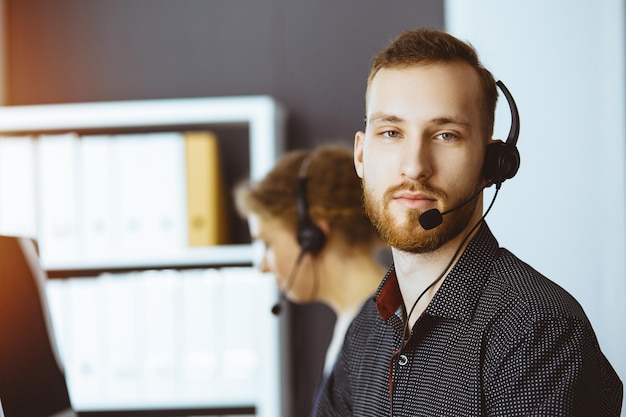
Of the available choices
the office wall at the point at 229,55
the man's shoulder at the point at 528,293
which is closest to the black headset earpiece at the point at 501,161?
the man's shoulder at the point at 528,293

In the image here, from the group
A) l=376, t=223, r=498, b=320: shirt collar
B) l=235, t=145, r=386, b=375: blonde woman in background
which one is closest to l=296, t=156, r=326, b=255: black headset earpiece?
l=235, t=145, r=386, b=375: blonde woman in background

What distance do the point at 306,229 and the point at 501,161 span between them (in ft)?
3.62

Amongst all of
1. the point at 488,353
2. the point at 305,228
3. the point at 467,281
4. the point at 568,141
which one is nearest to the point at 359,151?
the point at 467,281

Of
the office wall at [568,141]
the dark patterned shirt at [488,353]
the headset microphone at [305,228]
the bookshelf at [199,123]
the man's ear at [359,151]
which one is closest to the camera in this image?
the dark patterned shirt at [488,353]

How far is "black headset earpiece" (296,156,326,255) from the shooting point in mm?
2139

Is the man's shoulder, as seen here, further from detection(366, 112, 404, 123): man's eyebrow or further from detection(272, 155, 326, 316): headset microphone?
detection(272, 155, 326, 316): headset microphone

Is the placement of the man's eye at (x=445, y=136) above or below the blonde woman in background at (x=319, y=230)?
above

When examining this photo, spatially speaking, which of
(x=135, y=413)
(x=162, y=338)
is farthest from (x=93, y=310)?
(x=135, y=413)

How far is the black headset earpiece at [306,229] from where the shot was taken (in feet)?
7.02

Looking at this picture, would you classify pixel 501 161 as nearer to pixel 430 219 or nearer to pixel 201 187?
pixel 430 219

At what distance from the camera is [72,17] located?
2.99 m

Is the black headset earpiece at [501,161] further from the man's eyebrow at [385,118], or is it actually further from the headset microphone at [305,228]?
the headset microphone at [305,228]

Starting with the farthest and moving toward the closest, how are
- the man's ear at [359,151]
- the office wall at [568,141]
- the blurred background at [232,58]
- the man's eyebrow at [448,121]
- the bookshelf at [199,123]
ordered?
the blurred background at [232,58] < the bookshelf at [199,123] < the office wall at [568,141] < the man's ear at [359,151] < the man's eyebrow at [448,121]

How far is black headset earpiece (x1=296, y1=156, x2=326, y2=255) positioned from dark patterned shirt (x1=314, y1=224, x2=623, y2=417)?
92cm
